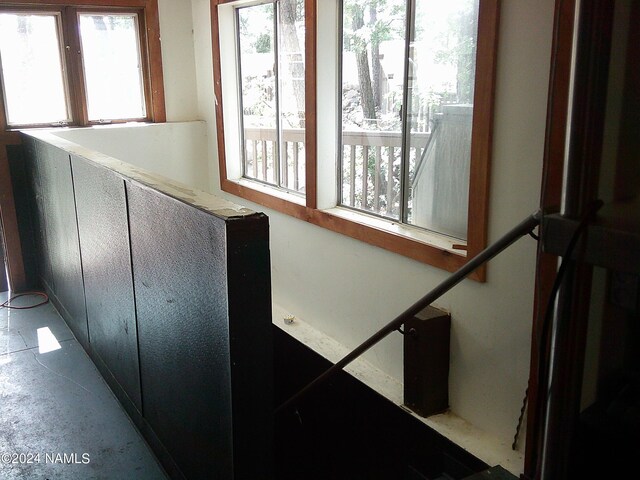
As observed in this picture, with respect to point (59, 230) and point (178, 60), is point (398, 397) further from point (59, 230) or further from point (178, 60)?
point (178, 60)

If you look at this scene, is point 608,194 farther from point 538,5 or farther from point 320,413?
point 320,413

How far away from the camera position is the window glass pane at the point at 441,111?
2.54 m

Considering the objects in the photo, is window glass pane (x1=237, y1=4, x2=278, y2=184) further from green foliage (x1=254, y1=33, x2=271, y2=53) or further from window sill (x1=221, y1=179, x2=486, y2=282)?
window sill (x1=221, y1=179, x2=486, y2=282)

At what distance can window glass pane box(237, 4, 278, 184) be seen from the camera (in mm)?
4086

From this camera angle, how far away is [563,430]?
1.01 m

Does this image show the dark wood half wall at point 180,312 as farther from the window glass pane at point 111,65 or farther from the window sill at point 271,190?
the window glass pane at point 111,65

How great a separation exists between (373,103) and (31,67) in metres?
2.60

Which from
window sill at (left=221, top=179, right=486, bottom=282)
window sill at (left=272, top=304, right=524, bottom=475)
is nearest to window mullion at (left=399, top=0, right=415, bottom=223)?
window sill at (left=221, top=179, right=486, bottom=282)

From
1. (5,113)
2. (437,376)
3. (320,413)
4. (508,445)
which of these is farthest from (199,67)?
(508,445)

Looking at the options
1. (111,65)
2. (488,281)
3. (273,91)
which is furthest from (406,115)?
(111,65)

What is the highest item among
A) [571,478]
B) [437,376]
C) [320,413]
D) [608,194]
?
[608,194]

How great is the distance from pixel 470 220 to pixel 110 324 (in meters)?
1.49

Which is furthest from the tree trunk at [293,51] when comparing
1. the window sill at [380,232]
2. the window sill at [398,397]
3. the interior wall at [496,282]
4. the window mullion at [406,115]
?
the window sill at [398,397]

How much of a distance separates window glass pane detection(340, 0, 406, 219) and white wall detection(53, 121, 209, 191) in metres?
1.80
